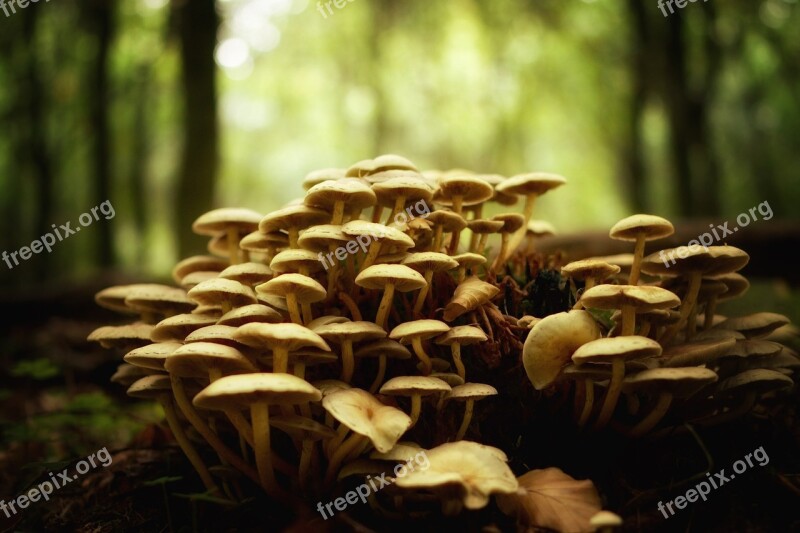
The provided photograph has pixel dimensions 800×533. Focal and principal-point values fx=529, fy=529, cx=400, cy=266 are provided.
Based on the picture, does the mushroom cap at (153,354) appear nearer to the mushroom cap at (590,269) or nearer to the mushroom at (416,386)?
the mushroom at (416,386)

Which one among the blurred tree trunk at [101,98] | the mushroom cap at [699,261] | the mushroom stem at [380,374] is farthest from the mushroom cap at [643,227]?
the blurred tree trunk at [101,98]

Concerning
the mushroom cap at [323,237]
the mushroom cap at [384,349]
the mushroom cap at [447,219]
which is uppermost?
the mushroom cap at [323,237]

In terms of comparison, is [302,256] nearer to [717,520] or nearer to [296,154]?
[717,520]

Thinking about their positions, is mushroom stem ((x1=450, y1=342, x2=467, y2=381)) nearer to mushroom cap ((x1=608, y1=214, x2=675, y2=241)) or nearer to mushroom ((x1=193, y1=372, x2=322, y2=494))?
mushroom ((x1=193, y1=372, x2=322, y2=494))

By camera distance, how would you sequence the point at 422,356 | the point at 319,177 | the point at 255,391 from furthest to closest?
the point at 319,177 → the point at 422,356 → the point at 255,391

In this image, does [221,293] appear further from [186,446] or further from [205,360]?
[186,446]

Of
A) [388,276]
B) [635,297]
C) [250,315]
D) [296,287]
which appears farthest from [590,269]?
[250,315]

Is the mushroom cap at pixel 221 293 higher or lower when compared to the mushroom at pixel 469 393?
higher
